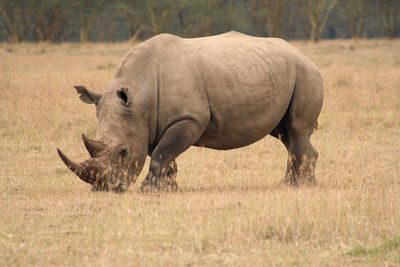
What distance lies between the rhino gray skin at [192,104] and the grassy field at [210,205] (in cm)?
34

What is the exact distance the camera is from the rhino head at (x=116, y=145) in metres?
6.81

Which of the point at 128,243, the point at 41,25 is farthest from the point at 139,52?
the point at 41,25

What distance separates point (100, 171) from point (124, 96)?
0.83 metres

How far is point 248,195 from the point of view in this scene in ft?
22.8

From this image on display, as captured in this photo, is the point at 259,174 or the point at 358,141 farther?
the point at 358,141

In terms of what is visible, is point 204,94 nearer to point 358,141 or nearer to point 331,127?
point 358,141

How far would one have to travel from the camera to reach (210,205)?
634 cm

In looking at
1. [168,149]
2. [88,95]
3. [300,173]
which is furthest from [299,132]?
[88,95]

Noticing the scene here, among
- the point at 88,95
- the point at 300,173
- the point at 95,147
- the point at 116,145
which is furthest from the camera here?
the point at 300,173

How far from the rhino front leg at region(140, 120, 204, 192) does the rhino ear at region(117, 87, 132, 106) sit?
0.52 m

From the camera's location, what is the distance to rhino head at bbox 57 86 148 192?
681 cm

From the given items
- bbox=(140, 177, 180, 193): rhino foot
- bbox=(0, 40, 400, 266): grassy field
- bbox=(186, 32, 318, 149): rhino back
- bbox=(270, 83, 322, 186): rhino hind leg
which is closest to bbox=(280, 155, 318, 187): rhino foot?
bbox=(270, 83, 322, 186): rhino hind leg

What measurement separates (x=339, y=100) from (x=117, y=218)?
8.36 metres

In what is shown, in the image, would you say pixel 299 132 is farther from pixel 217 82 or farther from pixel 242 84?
pixel 217 82
